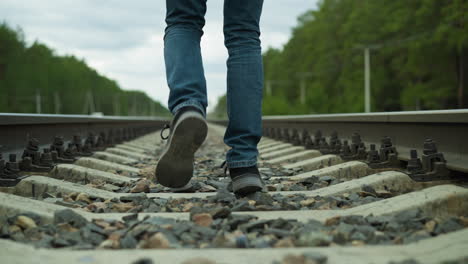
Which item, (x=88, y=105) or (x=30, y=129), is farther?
(x=88, y=105)

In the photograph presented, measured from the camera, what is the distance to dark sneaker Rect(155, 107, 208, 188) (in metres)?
2.55

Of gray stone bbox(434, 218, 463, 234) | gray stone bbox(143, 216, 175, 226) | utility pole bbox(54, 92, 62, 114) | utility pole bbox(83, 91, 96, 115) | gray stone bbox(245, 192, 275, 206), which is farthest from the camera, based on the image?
utility pole bbox(83, 91, 96, 115)

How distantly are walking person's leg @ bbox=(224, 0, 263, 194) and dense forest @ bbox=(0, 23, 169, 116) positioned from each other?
52521mm

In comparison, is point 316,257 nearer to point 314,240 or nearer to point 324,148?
point 314,240

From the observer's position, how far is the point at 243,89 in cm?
276

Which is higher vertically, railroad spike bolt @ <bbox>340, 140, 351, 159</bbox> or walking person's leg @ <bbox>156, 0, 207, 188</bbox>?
walking person's leg @ <bbox>156, 0, 207, 188</bbox>

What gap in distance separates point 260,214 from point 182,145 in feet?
1.75

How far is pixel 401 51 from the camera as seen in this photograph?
3747cm

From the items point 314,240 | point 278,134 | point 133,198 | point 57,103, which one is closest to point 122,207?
point 133,198

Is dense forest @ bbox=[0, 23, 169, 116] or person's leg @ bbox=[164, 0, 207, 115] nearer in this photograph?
person's leg @ bbox=[164, 0, 207, 115]

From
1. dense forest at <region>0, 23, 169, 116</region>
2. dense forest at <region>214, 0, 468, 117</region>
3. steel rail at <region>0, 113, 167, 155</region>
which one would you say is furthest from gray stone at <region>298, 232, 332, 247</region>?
dense forest at <region>0, 23, 169, 116</region>

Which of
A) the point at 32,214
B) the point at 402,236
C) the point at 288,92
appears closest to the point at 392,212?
the point at 402,236

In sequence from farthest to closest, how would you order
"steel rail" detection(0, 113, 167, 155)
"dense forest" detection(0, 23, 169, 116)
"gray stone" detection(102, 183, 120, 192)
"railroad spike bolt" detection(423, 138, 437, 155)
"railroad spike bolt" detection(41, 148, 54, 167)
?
"dense forest" detection(0, 23, 169, 116) < "steel rail" detection(0, 113, 167, 155) < "railroad spike bolt" detection(41, 148, 54, 167) < "gray stone" detection(102, 183, 120, 192) < "railroad spike bolt" detection(423, 138, 437, 155)

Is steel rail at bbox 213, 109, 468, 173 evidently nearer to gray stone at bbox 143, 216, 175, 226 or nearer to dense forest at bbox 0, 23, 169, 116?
gray stone at bbox 143, 216, 175, 226
